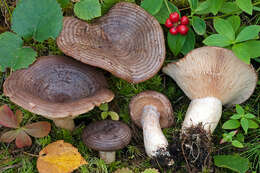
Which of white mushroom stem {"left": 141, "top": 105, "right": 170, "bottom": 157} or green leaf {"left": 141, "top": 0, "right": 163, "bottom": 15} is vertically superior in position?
green leaf {"left": 141, "top": 0, "right": 163, "bottom": 15}

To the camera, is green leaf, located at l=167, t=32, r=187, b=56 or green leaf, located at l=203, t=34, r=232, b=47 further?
green leaf, located at l=167, t=32, r=187, b=56

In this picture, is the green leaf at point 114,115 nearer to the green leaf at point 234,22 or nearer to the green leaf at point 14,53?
the green leaf at point 14,53

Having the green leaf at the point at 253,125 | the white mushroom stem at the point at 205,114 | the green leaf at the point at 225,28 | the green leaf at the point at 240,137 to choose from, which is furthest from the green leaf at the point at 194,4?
the green leaf at the point at 240,137

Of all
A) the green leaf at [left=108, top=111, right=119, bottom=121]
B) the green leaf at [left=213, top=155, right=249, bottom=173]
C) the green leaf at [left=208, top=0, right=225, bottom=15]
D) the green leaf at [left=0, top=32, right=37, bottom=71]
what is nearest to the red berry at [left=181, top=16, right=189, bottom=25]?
the green leaf at [left=208, top=0, right=225, bottom=15]

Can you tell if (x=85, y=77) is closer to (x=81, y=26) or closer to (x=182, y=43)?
(x=81, y=26)

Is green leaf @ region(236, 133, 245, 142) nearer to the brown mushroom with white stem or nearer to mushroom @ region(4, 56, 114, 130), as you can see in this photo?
the brown mushroom with white stem

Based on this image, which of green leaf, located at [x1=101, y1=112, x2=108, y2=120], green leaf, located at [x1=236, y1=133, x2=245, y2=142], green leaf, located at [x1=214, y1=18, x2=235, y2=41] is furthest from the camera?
green leaf, located at [x1=101, y1=112, x2=108, y2=120]

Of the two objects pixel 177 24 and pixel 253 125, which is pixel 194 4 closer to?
pixel 177 24
